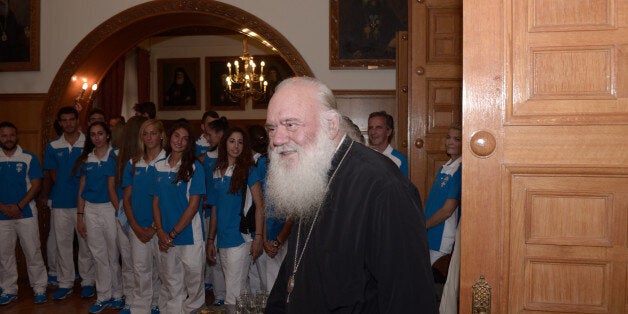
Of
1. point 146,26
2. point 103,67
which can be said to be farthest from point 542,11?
point 103,67

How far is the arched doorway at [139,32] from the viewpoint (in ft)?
25.2

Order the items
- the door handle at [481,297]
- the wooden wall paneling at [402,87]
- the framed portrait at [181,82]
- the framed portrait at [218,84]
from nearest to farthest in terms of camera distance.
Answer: the door handle at [481,297], the wooden wall paneling at [402,87], the framed portrait at [218,84], the framed portrait at [181,82]

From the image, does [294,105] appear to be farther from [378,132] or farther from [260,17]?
[260,17]

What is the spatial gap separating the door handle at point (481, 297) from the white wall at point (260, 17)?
227 inches

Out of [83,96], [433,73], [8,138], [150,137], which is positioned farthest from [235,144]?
[83,96]

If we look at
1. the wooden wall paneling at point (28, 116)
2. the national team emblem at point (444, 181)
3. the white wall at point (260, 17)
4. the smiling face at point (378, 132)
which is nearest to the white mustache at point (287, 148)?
the national team emblem at point (444, 181)

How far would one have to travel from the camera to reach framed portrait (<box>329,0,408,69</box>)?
24.5ft

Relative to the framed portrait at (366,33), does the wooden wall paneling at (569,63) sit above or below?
below

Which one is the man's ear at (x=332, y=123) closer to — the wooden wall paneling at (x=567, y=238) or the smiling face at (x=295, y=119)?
the smiling face at (x=295, y=119)

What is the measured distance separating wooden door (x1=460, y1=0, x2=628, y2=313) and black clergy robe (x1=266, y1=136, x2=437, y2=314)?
24 centimetres

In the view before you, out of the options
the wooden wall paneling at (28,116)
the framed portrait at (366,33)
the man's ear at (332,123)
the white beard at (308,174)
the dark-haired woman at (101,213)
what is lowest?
the dark-haired woman at (101,213)

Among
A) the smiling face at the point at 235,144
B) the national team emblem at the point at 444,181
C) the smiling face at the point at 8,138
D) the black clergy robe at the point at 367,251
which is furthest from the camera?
the smiling face at the point at 8,138

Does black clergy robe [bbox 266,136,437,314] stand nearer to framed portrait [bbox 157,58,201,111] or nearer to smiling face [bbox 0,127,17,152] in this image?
smiling face [bbox 0,127,17,152]

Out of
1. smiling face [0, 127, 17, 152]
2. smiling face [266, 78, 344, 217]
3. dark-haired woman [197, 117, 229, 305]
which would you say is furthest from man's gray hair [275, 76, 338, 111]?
smiling face [0, 127, 17, 152]
